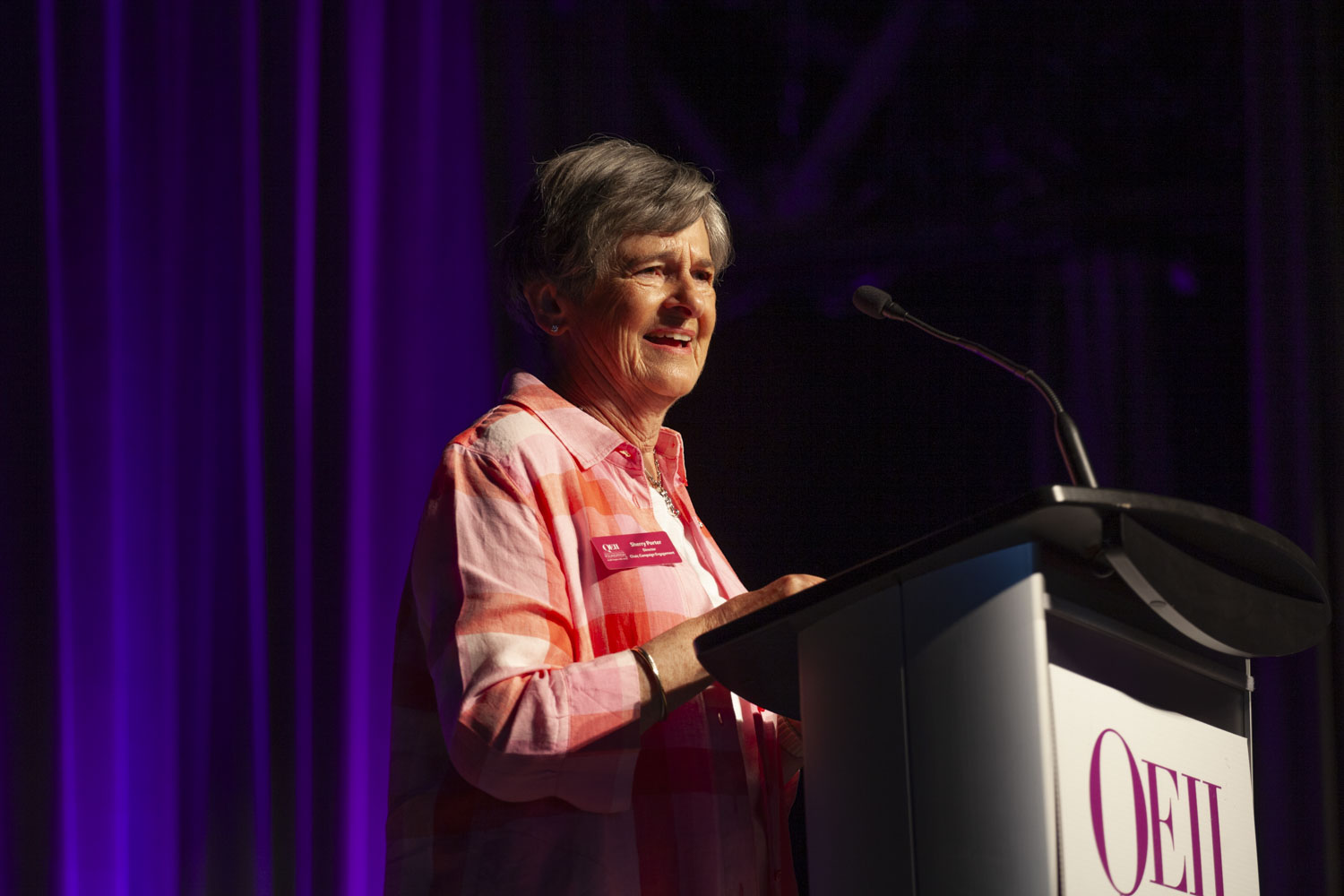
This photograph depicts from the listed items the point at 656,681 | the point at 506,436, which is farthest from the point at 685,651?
the point at 506,436

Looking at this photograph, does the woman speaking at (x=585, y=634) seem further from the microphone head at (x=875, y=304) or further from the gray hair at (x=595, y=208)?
the microphone head at (x=875, y=304)

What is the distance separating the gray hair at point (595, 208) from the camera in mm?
1464

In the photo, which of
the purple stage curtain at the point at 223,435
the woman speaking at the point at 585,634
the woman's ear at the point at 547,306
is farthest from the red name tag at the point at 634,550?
the purple stage curtain at the point at 223,435

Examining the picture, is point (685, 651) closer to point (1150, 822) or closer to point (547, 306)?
point (1150, 822)

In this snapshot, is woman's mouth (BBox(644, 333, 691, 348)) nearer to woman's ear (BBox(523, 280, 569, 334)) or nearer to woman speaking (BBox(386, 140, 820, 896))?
woman speaking (BBox(386, 140, 820, 896))

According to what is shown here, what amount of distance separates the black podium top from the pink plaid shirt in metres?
0.17

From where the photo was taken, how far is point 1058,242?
2799 millimetres

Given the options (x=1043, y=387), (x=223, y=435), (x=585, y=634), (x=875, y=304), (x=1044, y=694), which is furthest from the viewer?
(x=223, y=435)

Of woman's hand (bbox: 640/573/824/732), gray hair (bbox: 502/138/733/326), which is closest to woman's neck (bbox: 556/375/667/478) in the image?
gray hair (bbox: 502/138/733/326)

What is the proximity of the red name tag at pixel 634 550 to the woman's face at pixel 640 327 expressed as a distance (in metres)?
0.27

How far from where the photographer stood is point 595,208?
4.79 feet

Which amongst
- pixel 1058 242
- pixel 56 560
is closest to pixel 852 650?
pixel 56 560

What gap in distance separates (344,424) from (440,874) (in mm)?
1271

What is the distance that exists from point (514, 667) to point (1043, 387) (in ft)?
2.09
